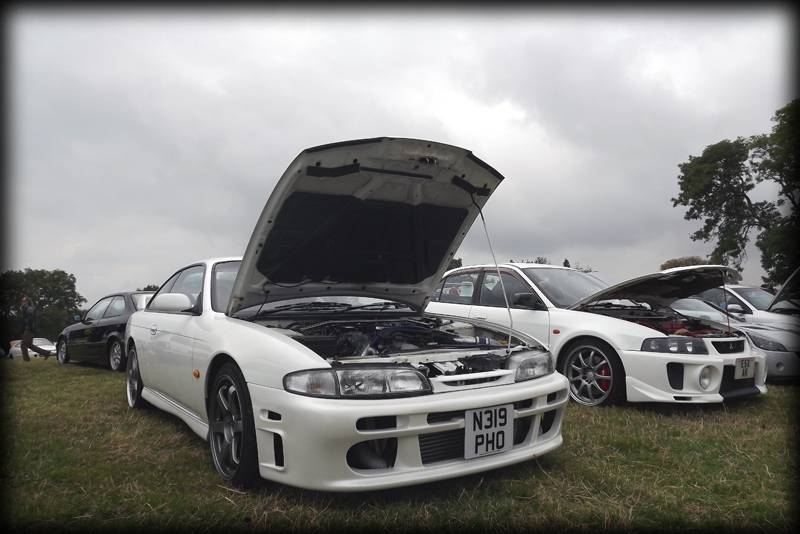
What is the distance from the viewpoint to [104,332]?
25.2ft

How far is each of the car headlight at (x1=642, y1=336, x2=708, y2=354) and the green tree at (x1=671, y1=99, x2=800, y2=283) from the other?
65.7 ft

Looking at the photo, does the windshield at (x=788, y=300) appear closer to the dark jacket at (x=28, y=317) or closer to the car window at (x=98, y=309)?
the car window at (x=98, y=309)

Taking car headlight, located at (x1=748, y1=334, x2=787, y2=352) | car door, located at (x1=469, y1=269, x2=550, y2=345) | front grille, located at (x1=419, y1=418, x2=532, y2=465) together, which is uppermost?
car door, located at (x1=469, y1=269, x2=550, y2=345)

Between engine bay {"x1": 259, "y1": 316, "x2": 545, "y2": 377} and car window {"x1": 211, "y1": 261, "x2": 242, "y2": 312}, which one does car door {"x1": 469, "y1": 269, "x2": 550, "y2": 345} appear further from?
car window {"x1": 211, "y1": 261, "x2": 242, "y2": 312}

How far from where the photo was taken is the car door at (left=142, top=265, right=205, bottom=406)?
3436 mm

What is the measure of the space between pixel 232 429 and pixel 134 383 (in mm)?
2425

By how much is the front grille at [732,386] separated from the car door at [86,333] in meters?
8.12

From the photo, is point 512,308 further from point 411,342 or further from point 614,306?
point 411,342

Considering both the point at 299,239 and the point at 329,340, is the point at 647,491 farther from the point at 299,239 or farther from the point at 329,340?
the point at 299,239

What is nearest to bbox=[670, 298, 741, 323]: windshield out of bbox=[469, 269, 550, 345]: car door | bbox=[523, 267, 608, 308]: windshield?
bbox=[523, 267, 608, 308]: windshield

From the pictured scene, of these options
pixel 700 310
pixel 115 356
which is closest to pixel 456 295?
pixel 700 310

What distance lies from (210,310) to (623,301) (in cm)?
423

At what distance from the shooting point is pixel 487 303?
5711 millimetres

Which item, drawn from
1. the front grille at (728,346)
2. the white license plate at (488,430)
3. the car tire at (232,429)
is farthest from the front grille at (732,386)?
the car tire at (232,429)
